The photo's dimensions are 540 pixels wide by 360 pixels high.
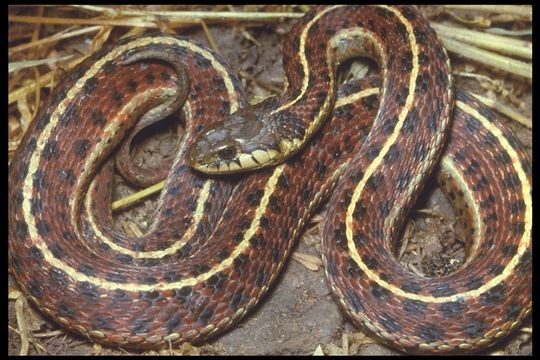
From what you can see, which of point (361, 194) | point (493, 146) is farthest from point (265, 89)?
point (493, 146)

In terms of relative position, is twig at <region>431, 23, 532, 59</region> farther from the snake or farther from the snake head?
the snake head

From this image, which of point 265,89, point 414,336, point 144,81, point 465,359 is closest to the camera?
point 414,336

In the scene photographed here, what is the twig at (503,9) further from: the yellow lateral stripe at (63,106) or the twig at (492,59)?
the yellow lateral stripe at (63,106)

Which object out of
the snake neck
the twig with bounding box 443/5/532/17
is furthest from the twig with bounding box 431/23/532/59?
the snake neck

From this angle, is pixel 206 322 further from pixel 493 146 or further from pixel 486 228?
pixel 493 146

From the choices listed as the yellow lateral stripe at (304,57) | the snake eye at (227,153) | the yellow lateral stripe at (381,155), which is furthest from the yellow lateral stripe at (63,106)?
the yellow lateral stripe at (381,155)

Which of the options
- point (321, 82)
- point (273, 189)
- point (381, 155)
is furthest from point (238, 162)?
point (381, 155)

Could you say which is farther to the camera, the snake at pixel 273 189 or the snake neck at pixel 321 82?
the snake neck at pixel 321 82
